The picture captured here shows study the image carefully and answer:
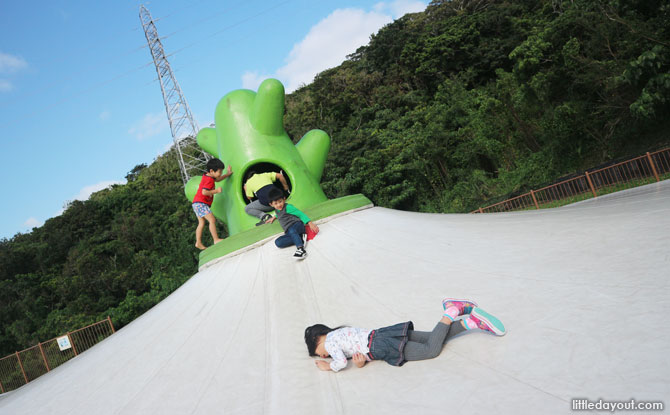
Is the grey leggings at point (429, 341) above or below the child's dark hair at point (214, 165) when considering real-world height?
below

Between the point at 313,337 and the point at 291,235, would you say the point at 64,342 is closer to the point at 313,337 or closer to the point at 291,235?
the point at 291,235

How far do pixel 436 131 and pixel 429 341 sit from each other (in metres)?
17.7

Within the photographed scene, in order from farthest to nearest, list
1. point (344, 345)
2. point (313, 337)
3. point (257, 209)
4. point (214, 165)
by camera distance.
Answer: point (214, 165), point (257, 209), point (313, 337), point (344, 345)

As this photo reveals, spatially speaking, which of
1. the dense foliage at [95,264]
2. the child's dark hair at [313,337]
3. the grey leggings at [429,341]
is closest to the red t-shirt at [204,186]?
the child's dark hair at [313,337]

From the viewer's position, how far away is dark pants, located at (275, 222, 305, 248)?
417 cm

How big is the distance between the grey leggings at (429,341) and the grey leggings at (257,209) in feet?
11.4

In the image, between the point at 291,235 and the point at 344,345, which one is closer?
the point at 344,345

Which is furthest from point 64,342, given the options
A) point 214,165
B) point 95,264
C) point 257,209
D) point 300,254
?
point 300,254

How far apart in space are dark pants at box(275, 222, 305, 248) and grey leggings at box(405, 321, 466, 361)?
215 centimetres

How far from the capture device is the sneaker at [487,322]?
2084mm

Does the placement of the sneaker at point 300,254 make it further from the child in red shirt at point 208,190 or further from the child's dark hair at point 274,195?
the child in red shirt at point 208,190

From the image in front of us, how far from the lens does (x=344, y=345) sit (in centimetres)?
228

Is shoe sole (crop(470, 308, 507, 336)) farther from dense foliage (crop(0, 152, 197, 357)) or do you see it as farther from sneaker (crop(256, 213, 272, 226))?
dense foliage (crop(0, 152, 197, 357))

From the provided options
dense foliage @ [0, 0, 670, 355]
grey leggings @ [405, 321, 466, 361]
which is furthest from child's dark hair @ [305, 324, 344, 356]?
dense foliage @ [0, 0, 670, 355]
